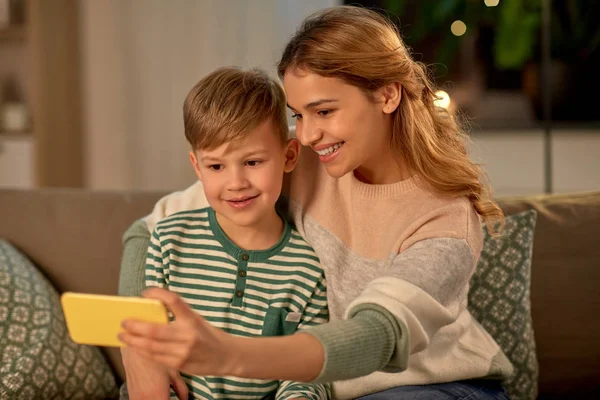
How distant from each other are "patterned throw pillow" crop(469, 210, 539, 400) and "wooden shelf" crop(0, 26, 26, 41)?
3476 millimetres

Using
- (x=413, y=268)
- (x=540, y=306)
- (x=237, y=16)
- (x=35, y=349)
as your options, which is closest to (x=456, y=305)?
(x=413, y=268)

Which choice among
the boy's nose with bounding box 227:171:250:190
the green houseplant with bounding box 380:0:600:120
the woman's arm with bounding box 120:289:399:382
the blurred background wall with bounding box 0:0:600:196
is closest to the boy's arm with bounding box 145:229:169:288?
the boy's nose with bounding box 227:171:250:190

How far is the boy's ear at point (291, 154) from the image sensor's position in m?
1.79

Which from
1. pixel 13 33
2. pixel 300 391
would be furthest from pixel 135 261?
pixel 13 33

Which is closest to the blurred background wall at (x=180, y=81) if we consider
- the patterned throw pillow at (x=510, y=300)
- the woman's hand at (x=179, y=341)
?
the patterned throw pillow at (x=510, y=300)

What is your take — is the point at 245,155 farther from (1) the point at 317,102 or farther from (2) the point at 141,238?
(2) the point at 141,238

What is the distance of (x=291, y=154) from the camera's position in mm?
1804

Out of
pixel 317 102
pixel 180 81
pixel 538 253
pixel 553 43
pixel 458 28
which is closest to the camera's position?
pixel 317 102

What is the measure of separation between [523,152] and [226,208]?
10.7ft

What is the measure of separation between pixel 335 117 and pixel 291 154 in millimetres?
207

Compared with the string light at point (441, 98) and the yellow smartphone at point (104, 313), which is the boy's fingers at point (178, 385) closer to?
the yellow smartphone at point (104, 313)

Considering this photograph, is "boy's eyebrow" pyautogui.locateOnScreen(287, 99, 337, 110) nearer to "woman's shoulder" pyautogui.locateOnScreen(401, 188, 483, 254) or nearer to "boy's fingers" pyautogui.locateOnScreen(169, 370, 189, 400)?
"woman's shoulder" pyautogui.locateOnScreen(401, 188, 483, 254)

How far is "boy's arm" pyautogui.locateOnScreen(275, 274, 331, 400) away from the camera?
1.68m

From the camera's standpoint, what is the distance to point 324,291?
179 cm
